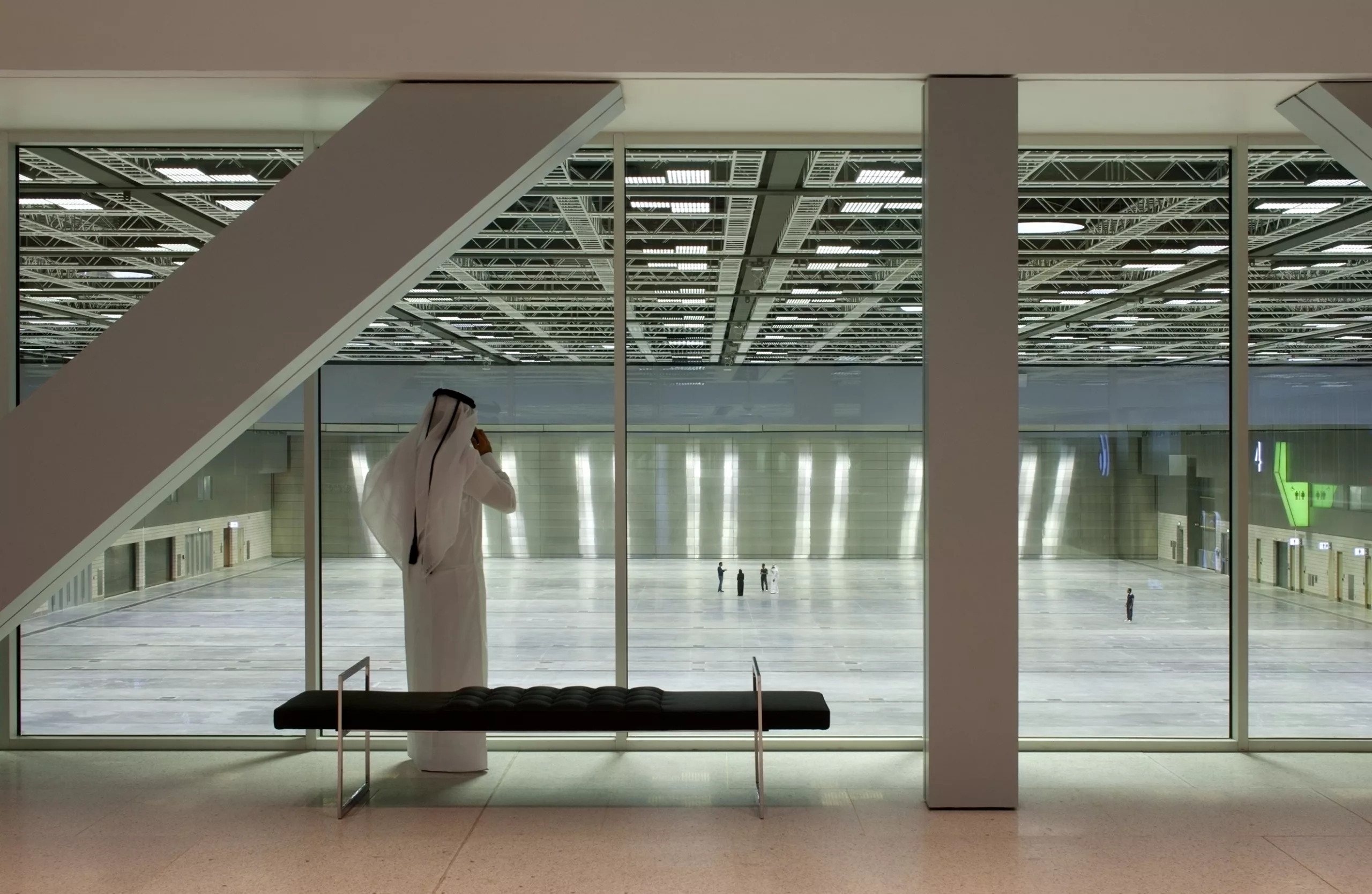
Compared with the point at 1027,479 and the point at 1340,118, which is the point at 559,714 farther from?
the point at 1340,118

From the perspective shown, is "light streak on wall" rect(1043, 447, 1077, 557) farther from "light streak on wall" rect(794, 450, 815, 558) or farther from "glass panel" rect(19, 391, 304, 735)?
"glass panel" rect(19, 391, 304, 735)

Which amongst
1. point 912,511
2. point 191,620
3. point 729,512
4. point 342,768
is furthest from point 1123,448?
point 191,620

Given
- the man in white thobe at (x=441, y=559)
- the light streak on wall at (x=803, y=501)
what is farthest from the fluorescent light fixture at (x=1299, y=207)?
the man in white thobe at (x=441, y=559)

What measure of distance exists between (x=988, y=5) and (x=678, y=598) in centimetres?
327

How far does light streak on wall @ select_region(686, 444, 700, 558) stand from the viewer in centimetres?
521

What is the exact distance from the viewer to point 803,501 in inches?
207

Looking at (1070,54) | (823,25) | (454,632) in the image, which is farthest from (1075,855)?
(823,25)

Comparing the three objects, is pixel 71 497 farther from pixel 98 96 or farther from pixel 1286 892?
pixel 1286 892

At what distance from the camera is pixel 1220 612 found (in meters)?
5.18

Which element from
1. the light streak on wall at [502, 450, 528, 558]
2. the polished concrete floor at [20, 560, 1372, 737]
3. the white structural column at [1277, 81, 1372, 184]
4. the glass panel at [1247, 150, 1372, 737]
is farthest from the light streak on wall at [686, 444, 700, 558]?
the white structural column at [1277, 81, 1372, 184]

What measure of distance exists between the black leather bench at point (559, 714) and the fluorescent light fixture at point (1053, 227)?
2.89 meters

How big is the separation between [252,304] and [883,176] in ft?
10.8

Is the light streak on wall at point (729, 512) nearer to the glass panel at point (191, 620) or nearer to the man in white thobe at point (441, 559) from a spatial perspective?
the man in white thobe at point (441, 559)

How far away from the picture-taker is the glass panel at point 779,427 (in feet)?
16.9
